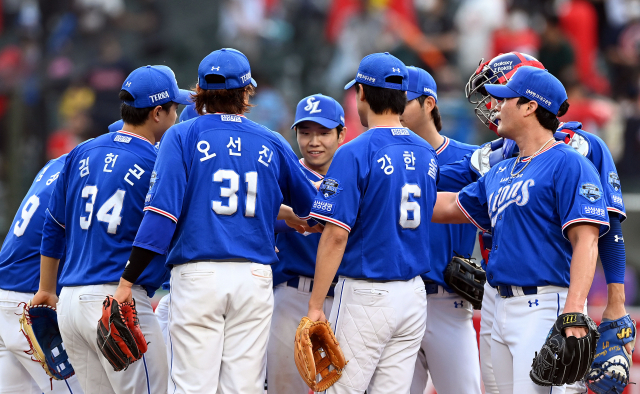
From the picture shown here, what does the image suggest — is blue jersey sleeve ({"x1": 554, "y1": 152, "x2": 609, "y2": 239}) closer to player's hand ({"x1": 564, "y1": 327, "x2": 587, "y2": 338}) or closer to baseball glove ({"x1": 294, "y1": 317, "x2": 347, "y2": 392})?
player's hand ({"x1": 564, "y1": 327, "x2": 587, "y2": 338})

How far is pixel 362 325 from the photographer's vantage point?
163 inches

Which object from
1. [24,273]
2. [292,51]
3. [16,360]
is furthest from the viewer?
[292,51]

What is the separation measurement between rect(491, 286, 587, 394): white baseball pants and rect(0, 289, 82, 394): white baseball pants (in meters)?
2.88

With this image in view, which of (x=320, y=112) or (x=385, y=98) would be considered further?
(x=320, y=112)

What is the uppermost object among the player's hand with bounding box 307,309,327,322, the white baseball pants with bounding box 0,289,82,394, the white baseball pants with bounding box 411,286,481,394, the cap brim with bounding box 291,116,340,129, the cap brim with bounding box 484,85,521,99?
the cap brim with bounding box 484,85,521,99

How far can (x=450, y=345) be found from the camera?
16.4 feet

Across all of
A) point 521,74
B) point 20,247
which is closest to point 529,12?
point 521,74

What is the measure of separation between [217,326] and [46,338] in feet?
4.60

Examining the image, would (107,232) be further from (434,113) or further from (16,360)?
(434,113)

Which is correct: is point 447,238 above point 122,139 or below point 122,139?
below

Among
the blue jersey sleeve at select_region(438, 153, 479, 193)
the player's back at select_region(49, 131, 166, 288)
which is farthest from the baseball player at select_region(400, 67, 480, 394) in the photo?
the player's back at select_region(49, 131, 166, 288)

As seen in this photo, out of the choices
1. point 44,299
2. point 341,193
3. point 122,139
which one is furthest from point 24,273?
point 341,193

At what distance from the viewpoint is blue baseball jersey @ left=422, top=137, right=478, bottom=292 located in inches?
197

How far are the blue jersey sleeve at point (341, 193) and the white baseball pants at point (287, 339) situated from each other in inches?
39.3
